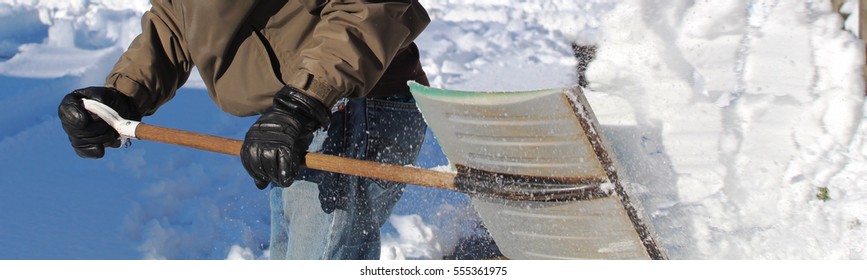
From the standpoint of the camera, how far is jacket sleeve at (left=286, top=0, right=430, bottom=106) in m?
1.89

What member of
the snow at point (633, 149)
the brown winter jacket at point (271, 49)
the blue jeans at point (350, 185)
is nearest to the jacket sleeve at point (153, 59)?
the brown winter jacket at point (271, 49)

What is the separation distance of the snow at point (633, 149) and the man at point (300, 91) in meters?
0.69

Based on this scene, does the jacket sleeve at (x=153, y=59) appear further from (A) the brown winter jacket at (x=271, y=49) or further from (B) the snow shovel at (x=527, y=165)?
(B) the snow shovel at (x=527, y=165)

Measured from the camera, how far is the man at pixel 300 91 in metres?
1.91

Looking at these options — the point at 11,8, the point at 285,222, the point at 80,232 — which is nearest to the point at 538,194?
the point at 285,222

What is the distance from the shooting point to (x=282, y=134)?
1.90 metres

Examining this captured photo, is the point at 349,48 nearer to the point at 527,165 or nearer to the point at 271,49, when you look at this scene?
the point at 271,49

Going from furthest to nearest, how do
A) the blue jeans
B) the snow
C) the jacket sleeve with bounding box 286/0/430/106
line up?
the snow → the blue jeans → the jacket sleeve with bounding box 286/0/430/106

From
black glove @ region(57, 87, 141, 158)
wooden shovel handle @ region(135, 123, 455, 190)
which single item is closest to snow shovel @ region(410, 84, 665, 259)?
wooden shovel handle @ region(135, 123, 455, 190)

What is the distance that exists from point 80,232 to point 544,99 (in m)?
2.27

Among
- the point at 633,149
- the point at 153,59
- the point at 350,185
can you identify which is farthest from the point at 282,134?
the point at 633,149

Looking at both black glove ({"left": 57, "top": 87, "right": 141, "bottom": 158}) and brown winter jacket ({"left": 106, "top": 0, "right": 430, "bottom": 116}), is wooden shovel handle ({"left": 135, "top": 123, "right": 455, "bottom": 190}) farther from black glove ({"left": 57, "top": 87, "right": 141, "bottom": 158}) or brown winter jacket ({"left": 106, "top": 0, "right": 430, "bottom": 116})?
black glove ({"left": 57, "top": 87, "right": 141, "bottom": 158})

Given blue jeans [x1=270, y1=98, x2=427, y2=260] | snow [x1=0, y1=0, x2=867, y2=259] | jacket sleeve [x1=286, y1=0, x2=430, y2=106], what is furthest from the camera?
snow [x1=0, y1=0, x2=867, y2=259]

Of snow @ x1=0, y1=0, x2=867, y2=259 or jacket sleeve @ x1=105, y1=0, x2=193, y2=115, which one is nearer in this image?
jacket sleeve @ x1=105, y1=0, x2=193, y2=115
